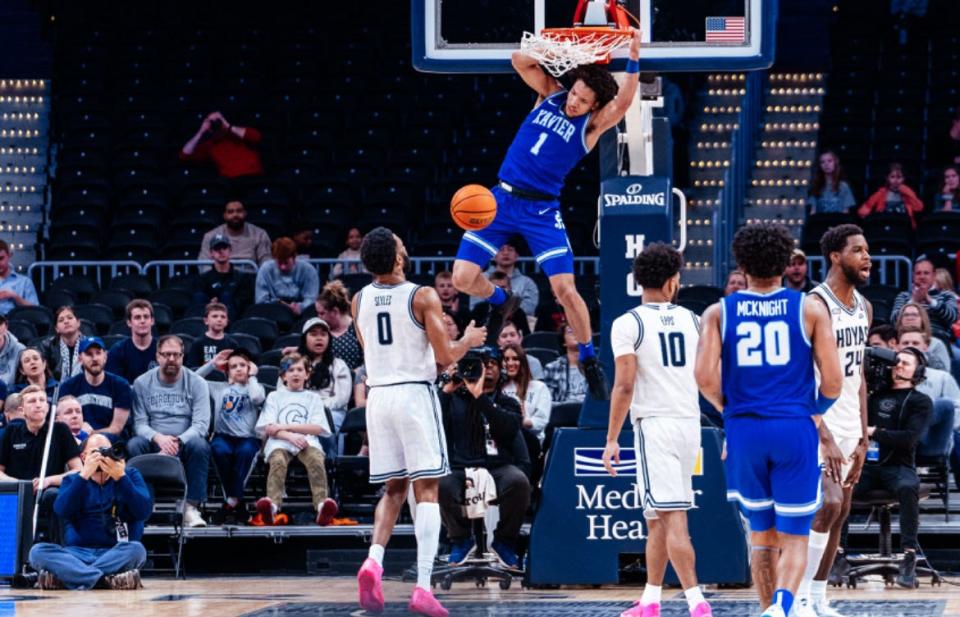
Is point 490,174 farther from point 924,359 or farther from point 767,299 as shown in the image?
point 767,299

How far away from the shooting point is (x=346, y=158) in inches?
840

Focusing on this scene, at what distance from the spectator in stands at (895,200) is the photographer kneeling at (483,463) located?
7559 mm

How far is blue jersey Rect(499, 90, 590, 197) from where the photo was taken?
10.4 metres

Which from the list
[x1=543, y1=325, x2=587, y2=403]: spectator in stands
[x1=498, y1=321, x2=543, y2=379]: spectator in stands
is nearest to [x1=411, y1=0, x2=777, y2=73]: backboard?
[x1=498, y1=321, x2=543, y2=379]: spectator in stands

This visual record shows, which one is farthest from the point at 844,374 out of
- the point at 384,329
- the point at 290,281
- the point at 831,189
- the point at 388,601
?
the point at 831,189

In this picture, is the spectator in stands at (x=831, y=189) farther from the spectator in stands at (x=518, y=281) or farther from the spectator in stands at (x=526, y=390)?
the spectator in stands at (x=526, y=390)

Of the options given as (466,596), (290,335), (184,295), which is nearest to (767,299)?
(466,596)

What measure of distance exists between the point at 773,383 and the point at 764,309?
0.35m

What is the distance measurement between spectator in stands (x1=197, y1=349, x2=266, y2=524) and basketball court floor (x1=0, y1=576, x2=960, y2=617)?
4.23ft

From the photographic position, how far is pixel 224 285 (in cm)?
1756

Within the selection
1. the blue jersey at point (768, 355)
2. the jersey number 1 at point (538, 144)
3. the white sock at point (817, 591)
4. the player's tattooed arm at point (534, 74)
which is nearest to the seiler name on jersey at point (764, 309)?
the blue jersey at point (768, 355)

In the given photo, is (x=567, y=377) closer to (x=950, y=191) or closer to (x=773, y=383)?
(x=950, y=191)

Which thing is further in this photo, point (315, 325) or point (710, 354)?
point (315, 325)

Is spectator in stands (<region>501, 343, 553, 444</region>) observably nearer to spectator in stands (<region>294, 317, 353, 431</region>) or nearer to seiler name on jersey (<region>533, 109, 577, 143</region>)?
spectator in stands (<region>294, 317, 353, 431</region>)
